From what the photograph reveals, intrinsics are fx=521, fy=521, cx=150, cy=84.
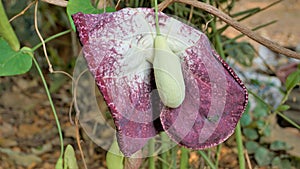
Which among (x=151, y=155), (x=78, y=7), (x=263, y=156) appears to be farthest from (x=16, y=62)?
(x=263, y=156)

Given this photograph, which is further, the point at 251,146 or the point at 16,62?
the point at 251,146

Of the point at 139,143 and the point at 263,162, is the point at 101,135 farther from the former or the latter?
the point at 139,143

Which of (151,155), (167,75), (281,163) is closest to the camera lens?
(167,75)

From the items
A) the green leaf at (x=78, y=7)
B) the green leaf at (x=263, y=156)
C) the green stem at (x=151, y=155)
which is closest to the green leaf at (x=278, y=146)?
the green leaf at (x=263, y=156)

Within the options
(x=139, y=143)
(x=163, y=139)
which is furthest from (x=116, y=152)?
(x=163, y=139)

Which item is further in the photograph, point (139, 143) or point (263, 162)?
point (263, 162)

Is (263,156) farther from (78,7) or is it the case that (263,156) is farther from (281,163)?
(78,7)

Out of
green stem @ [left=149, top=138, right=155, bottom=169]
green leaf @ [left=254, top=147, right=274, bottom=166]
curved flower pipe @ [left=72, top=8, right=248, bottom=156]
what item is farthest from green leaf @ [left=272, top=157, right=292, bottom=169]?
curved flower pipe @ [left=72, top=8, right=248, bottom=156]

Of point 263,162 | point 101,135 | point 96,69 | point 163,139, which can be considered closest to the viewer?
point 96,69

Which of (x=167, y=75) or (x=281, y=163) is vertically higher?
(x=167, y=75)
